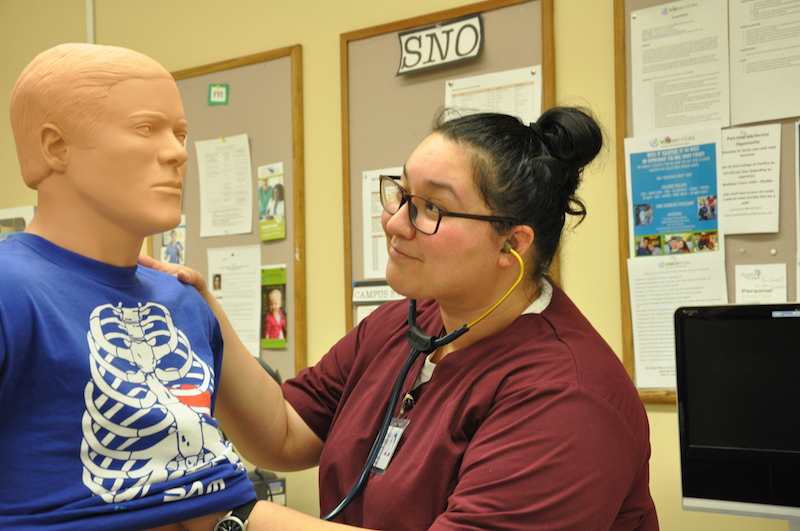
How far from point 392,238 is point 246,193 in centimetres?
144

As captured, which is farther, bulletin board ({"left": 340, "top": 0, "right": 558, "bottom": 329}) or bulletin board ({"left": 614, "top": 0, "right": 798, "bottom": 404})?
bulletin board ({"left": 340, "top": 0, "right": 558, "bottom": 329})

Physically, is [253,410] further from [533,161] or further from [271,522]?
[533,161]

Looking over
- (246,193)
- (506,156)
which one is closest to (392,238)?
(506,156)

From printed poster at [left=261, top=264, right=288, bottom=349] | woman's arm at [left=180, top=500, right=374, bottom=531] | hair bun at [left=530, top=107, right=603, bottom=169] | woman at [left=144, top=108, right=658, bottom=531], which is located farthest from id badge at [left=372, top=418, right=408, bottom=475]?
printed poster at [left=261, top=264, right=288, bottom=349]

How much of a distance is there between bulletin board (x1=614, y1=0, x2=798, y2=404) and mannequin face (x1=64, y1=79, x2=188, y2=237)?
4.08ft

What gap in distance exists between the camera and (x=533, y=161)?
1186 mm

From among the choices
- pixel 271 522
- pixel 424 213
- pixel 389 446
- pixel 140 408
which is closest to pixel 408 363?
pixel 389 446

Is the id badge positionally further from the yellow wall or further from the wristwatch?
the yellow wall

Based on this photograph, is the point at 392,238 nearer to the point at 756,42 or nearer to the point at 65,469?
the point at 65,469

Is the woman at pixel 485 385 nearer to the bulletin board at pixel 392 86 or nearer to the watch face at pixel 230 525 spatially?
the watch face at pixel 230 525

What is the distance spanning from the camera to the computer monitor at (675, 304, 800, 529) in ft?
4.49

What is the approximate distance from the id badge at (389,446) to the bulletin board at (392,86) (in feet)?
3.65

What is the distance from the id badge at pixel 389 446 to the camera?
1177 millimetres

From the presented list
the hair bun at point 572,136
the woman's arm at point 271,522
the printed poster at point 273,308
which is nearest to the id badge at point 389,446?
the woman's arm at point 271,522
